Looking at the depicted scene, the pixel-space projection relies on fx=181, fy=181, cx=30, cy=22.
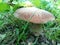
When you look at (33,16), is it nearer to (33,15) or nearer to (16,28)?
(33,15)

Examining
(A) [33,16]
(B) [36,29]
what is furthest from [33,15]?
(B) [36,29]

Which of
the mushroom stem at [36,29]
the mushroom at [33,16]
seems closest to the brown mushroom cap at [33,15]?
the mushroom at [33,16]

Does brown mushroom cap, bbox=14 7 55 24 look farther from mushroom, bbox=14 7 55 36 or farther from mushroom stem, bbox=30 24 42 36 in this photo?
mushroom stem, bbox=30 24 42 36

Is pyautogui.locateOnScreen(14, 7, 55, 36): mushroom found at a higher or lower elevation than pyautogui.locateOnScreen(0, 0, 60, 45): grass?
higher

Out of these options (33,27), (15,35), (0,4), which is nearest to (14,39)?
(15,35)

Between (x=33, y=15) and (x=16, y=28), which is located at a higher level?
(x=33, y=15)

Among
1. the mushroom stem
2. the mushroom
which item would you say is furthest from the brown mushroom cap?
the mushroom stem

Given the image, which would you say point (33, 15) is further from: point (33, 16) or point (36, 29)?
point (36, 29)

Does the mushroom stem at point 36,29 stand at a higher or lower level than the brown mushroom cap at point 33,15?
lower

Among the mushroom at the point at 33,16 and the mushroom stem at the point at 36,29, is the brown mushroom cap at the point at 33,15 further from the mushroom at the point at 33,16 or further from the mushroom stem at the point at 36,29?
the mushroom stem at the point at 36,29

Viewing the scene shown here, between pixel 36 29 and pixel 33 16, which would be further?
pixel 36 29

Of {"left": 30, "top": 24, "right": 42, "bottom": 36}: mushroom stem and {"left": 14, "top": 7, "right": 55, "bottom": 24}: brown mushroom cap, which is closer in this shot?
{"left": 14, "top": 7, "right": 55, "bottom": 24}: brown mushroom cap
